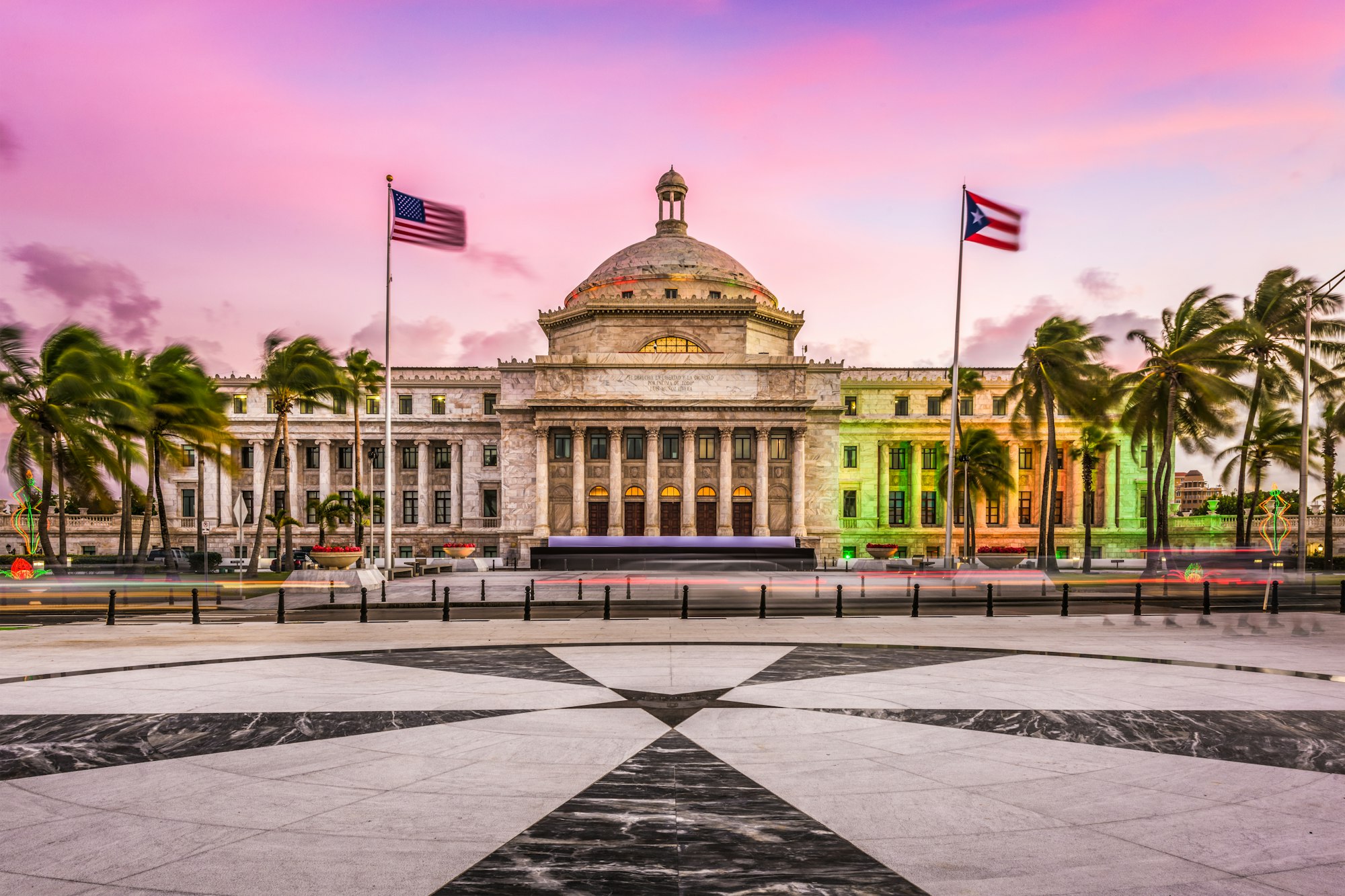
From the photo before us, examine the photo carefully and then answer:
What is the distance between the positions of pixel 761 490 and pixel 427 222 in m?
39.3

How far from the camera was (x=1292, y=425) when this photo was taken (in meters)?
60.1

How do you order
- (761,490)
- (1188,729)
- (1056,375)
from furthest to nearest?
(761,490) → (1056,375) → (1188,729)

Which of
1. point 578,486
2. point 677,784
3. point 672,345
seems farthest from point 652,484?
point 677,784

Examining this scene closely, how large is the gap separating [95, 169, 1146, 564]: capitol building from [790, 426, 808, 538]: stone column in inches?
5.8

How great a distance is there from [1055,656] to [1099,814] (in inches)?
352

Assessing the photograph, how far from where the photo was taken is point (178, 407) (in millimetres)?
43438

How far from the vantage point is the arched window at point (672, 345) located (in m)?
72.2

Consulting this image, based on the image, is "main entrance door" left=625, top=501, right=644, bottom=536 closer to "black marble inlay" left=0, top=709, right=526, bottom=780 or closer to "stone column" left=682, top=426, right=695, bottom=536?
"stone column" left=682, top=426, right=695, bottom=536

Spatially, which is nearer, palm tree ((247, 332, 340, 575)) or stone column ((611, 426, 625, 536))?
palm tree ((247, 332, 340, 575))

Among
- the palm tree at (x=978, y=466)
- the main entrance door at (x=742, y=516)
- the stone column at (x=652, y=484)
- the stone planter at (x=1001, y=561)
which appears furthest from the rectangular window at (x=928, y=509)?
the stone column at (x=652, y=484)

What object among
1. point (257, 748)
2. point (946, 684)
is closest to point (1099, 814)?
point (946, 684)

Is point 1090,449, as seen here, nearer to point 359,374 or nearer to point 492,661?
point 359,374

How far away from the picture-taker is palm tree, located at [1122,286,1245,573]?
42.5m

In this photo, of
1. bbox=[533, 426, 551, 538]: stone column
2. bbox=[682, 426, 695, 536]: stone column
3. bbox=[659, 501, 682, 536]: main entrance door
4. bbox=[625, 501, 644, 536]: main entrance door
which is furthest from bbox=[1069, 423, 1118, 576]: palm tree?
bbox=[533, 426, 551, 538]: stone column
